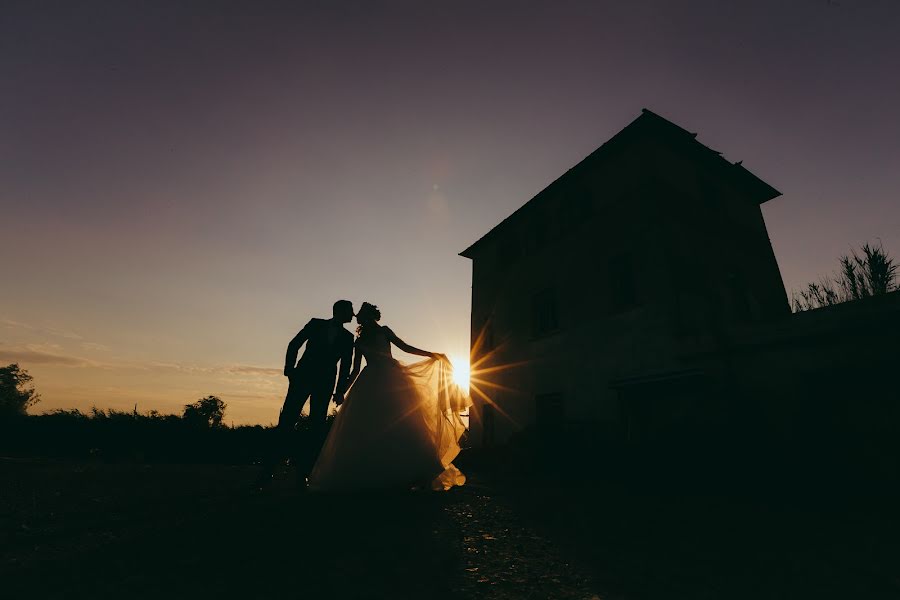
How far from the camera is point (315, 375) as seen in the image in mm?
4621

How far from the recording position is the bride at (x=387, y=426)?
3.95 meters

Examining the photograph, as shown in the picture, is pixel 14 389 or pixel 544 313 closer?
pixel 544 313

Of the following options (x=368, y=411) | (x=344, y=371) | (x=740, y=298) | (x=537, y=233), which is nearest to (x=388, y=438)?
(x=368, y=411)

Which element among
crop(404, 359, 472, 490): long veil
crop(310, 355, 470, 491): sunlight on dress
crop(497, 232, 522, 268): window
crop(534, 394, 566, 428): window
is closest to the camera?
crop(310, 355, 470, 491): sunlight on dress

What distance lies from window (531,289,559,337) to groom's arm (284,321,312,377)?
31.5ft

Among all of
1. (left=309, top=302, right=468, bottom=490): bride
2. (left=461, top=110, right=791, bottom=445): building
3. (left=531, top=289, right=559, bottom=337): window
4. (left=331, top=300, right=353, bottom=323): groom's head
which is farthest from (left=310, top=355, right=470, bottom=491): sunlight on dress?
(left=531, top=289, right=559, bottom=337): window

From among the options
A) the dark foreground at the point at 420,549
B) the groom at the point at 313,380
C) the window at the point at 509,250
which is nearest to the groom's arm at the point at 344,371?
the groom at the point at 313,380

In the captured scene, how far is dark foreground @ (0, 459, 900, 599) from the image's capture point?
6.03 feet

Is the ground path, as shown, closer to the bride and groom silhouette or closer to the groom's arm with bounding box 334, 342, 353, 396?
the bride and groom silhouette

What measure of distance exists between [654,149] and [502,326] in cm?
782

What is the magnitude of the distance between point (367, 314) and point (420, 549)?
3199mm

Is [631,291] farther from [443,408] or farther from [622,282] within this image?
[443,408]

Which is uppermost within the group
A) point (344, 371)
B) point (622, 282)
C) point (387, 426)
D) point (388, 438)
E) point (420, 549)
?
point (622, 282)

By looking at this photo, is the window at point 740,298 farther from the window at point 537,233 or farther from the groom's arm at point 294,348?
the groom's arm at point 294,348
